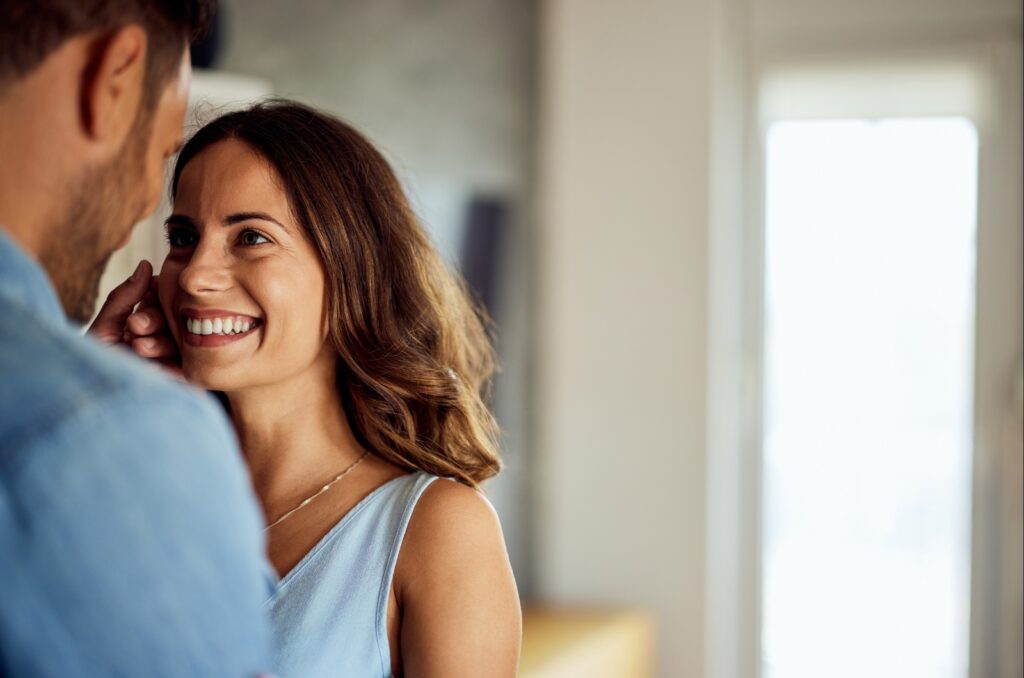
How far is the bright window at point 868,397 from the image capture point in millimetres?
4066

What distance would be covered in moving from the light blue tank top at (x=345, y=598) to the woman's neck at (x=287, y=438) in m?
0.11

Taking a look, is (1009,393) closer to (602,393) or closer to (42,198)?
(602,393)

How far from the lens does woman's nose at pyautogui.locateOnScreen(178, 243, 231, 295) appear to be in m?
1.40

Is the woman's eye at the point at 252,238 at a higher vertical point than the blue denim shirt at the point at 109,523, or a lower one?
higher

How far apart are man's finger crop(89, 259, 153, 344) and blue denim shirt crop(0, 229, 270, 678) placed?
35.2 inches

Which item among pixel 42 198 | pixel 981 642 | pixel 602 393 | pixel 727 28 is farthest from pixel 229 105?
pixel 981 642

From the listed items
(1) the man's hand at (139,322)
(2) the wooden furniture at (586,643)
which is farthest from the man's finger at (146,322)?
(2) the wooden furniture at (586,643)

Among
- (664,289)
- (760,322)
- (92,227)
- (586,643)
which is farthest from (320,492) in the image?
(760,322)

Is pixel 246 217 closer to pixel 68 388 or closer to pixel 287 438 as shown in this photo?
pixel 287 438

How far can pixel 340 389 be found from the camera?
159 centimetres

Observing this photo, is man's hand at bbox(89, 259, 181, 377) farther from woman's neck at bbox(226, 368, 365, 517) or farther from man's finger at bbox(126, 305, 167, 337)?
Answer: woman's neck at bbox(226, 368, 365, 517)

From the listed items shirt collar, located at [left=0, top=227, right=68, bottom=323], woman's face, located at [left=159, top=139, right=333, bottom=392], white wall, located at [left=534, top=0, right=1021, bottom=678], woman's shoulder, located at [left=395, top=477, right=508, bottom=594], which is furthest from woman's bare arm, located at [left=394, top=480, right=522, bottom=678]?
white wall, located at [left=534, top=0, right=1021, bottom=678]

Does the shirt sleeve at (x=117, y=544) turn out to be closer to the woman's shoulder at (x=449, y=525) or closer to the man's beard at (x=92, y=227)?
the man's beard at (x=92, y=227)

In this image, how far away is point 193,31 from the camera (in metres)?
0.91
